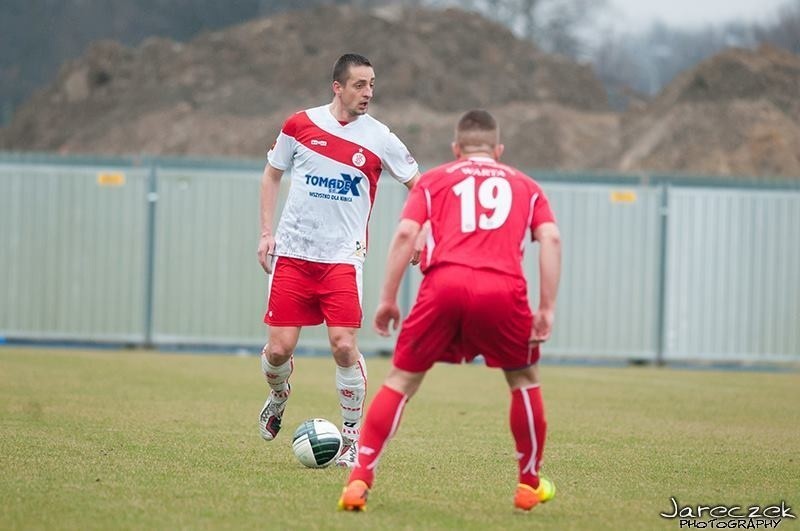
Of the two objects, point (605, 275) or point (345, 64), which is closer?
point (345, 64)

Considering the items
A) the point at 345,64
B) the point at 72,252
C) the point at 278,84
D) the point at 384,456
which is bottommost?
the point at 384,456

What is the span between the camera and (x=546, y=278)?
6.23m

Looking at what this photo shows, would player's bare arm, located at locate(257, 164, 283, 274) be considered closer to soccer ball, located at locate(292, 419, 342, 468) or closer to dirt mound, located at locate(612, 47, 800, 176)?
soccer ball, located at locate(292, 419, 342, 468)

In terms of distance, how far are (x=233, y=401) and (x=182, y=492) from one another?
5.82m

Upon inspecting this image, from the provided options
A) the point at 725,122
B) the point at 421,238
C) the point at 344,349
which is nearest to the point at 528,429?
the point at 421,238

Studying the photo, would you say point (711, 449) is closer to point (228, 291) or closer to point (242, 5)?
point (228, 291)

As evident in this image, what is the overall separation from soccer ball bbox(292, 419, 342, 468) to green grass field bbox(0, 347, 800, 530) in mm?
97

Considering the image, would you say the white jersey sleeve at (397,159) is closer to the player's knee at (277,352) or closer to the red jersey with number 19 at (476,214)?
the player's knee at (277,352)

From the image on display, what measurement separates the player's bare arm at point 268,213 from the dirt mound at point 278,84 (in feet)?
86.1

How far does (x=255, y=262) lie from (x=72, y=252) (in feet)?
10.0

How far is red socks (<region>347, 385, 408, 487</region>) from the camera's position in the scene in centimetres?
640

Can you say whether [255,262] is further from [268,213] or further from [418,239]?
[418,239]

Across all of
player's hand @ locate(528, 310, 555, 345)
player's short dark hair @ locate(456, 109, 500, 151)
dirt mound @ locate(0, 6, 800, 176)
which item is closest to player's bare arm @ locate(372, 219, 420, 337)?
player's short dark hair @ locate(456, 109, 500, 151)

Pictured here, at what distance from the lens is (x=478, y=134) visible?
6477mm
